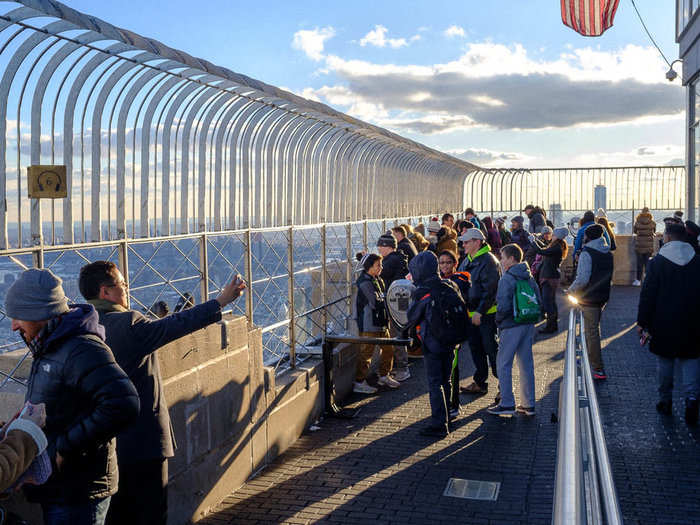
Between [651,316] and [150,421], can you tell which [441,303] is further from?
[150,421]

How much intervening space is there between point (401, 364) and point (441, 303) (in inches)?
109

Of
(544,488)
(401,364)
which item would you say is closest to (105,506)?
(544,488)

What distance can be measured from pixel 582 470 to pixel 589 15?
480 inches

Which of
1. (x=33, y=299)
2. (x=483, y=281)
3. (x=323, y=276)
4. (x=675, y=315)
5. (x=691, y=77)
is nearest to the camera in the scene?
(x=33, y=299)

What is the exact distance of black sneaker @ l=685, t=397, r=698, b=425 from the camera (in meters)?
6.58

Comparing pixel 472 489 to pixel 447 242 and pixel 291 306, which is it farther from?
pixel 447 242

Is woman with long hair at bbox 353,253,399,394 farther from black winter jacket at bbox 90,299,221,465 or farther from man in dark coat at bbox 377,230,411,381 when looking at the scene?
black winter jacket at bbox 90,299,221,465

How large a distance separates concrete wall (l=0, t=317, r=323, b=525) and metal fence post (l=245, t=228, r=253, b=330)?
24 cm

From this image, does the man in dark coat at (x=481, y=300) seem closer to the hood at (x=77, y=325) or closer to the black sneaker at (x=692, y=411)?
the black sneaker at (x=692, y=411)

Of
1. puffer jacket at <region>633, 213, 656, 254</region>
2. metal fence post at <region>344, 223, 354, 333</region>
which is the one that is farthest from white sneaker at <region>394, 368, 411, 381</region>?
puffer jacket at <region>633, 213, 656, 254</region>

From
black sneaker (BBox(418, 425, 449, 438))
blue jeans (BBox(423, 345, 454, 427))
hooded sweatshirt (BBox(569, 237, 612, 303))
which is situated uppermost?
hooded sweatshirt (BBox(569, 237, 612, 303))

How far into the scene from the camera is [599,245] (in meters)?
8.29

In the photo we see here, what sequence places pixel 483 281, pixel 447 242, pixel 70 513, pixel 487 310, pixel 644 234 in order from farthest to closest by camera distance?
pixel 644 234
pixel 447 242
pixel 487 310
pixel 483 281
pixel 70 513

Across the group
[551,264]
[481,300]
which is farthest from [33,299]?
[551,264]
